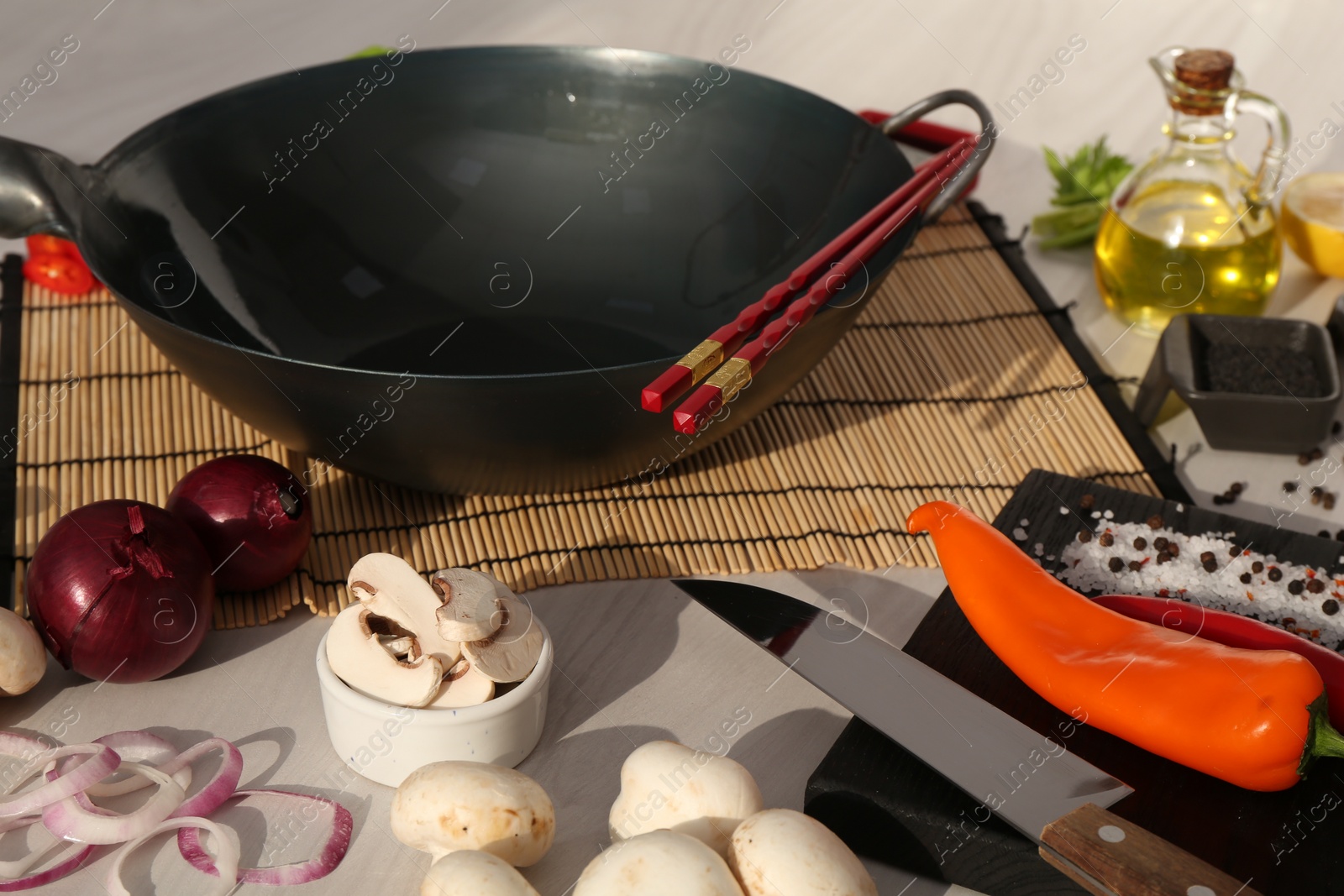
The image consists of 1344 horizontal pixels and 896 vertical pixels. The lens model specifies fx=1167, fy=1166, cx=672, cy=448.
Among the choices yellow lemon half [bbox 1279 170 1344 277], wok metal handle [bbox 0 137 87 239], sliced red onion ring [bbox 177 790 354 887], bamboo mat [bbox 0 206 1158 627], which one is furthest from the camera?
yellow lemon half [bbox 1279 170 1344 277]

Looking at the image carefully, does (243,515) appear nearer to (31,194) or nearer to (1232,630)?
(31,194)

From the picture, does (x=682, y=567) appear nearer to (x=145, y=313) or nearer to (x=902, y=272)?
(x=145, y=313)

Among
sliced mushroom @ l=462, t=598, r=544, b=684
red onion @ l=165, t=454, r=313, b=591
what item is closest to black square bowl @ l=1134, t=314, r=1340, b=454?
sliced mushroom @ l=462, t=598, r=544, b=684

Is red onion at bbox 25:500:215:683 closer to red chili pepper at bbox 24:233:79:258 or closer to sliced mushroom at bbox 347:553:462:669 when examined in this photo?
sliced mushroom at bbox 347:553:462:669

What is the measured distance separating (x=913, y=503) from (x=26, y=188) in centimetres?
70

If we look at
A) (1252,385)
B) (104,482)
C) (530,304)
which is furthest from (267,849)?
(1252,385)

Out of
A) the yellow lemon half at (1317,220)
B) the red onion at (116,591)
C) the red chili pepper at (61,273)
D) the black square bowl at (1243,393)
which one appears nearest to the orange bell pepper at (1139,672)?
the black square bowl at (1243,393)

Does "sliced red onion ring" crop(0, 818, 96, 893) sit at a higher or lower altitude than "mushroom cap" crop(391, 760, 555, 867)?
lower

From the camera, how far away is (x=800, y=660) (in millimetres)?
691

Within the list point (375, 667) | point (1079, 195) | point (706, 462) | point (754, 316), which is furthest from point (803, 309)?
point (1079, 195)

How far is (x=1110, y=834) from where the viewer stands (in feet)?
1.91

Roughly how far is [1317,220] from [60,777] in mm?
1287

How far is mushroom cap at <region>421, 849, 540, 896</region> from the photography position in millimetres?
557

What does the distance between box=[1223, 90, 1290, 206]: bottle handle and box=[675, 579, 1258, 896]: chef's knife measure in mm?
684
